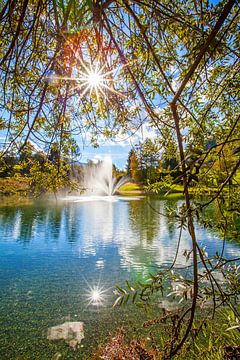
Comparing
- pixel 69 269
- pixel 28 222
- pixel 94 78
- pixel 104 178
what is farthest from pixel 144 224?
pixel 104 178

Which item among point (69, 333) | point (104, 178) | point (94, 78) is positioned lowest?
point (69, 333)

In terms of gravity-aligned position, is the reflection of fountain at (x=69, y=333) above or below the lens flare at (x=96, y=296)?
below

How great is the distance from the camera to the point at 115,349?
3393 millimetres

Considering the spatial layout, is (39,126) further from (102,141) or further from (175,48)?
(175,48)

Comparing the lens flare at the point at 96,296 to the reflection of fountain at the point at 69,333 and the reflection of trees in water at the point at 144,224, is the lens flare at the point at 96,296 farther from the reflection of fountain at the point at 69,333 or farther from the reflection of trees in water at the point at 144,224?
the reflection of trees in water at the point at 144,224

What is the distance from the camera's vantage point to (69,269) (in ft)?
23.8

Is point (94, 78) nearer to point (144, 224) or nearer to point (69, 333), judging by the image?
point (69, 333)

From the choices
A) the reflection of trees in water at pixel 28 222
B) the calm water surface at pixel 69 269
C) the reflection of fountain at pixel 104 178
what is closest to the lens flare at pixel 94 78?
the calm water surface at pixel 69 269

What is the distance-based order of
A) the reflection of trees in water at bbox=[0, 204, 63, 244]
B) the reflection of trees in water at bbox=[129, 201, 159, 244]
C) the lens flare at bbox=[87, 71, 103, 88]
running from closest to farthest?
the lens flare at bbox=[87, 71, 103, 88] → the reflection of trees in water at bbox=[0, 204, 63, 244] → the reflection of trees in water at bbox=[129, 201, 159, 244]

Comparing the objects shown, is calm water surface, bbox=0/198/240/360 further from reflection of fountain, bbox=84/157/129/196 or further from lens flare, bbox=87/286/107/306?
reflection of fountain, bbox=84/157/129/196

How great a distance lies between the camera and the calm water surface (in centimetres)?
436

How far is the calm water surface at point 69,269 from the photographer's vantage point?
4.36 m

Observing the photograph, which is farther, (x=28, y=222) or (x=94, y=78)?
(x=28, y=222)

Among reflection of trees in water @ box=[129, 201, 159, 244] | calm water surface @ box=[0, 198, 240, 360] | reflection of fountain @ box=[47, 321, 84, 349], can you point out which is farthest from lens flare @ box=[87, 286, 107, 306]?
reflection of trees in water @ box=[129, 201, 159, 244]
